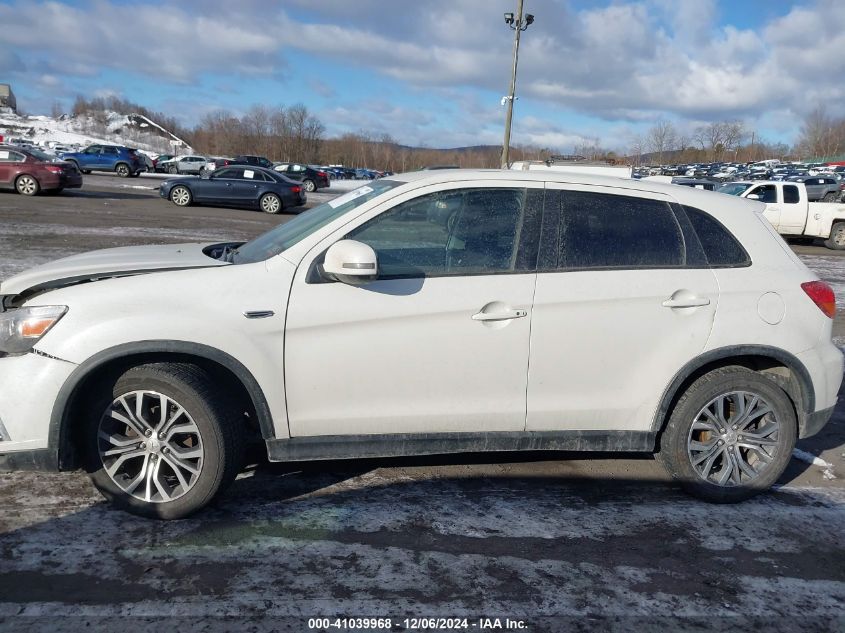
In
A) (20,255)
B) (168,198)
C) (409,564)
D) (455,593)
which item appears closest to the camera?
(455,593)

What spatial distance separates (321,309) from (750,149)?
12434 centimetres

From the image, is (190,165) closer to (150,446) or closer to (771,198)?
(771,198)

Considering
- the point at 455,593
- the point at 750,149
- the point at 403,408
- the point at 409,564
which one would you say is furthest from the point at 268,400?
the point at 750,149

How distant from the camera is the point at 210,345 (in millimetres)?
3418

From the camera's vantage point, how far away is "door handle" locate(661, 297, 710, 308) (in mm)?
3852

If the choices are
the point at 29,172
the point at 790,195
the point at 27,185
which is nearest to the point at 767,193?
the point at 790,195

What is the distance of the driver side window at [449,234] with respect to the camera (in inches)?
146

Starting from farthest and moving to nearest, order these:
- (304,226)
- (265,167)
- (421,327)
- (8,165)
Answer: (265,167) < (8,165) < (304,226) < (421,327)

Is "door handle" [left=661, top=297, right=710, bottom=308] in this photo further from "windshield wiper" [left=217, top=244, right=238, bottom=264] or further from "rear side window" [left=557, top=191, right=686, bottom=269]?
"windshield wiper" [left=217, top=244, right=238, bottom=264]

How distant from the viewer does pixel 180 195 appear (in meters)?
22.7

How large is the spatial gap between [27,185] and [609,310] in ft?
74.4

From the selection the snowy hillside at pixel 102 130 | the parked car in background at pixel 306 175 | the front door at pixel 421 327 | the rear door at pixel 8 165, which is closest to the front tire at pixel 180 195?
the rear door at pixel 8 165

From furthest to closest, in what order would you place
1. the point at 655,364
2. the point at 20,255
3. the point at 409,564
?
the point at 20,255, the point at 655,364, the point at 409,564

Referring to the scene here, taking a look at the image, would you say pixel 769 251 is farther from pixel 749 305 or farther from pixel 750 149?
pixel 750 149
